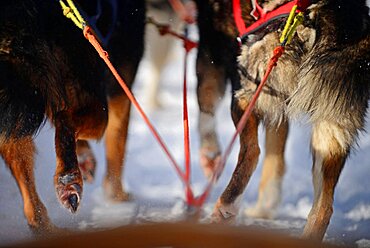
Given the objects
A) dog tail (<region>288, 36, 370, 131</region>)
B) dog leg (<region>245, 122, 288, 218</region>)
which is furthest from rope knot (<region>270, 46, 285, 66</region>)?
dog leg (<region>245, 122, 288, 218</region>)

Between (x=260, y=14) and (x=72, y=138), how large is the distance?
0.83 metres

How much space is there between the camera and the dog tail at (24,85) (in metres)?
2.46

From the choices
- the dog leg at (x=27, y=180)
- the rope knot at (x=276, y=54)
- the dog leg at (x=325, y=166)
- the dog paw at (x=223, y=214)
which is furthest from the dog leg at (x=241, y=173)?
the dog leg at (x=27, y=180)

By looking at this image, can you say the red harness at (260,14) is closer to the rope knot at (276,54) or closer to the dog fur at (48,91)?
the rope knot at (276,54)

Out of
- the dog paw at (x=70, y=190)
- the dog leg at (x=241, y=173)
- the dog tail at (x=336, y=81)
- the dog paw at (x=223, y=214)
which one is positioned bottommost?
the dog paw at (x=223, y=214)

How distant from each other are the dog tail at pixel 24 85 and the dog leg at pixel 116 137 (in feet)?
2.24

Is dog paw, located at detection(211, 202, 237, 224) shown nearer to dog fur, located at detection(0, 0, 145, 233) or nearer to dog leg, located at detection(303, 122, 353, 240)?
dog leg, located at detection(303, 122, 353, 240)

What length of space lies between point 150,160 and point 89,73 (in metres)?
0.69

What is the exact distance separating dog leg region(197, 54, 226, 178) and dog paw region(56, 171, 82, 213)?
0.82 meters

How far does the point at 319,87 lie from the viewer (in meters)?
2.50

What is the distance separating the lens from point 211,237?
9.06 feet

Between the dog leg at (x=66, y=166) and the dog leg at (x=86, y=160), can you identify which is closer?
the dog leg at (x=66, y=166)

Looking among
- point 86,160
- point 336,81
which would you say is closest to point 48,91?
point 86,160

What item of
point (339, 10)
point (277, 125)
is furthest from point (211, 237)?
point (339, 10)
